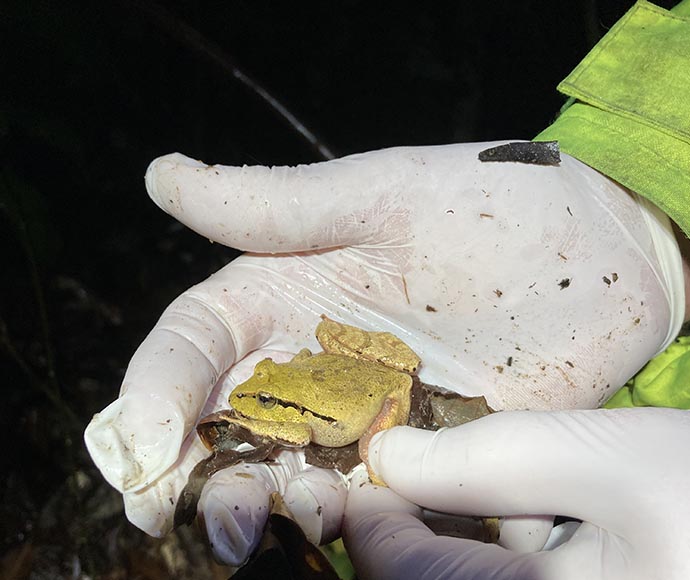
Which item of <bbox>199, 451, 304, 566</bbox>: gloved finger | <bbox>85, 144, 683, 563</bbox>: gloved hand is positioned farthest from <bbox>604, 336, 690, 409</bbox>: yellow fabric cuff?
<bbox>199, 451, 304, 566</bbox>: gloved finger

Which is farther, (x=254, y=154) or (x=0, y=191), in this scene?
(x=254, y=154)

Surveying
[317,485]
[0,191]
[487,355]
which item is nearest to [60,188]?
[0,191]

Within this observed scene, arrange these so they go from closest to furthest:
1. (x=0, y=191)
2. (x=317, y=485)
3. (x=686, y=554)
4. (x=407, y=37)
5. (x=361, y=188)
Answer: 1. (x=686, y=554)
2. (x=317, y=485)
3. (x=361, y=188)
4. (x=0, y=191)
5. (x=407, y=37)

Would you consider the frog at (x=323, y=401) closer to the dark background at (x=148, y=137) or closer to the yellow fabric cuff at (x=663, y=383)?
the yellow fabric cuff at (x=663, y=383)

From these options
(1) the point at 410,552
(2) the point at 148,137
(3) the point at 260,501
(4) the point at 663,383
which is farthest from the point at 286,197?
(4) the point at 663,383

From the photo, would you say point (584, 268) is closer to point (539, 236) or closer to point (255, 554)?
point (539, 236)

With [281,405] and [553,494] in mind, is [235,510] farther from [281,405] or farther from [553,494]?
[553,494]
